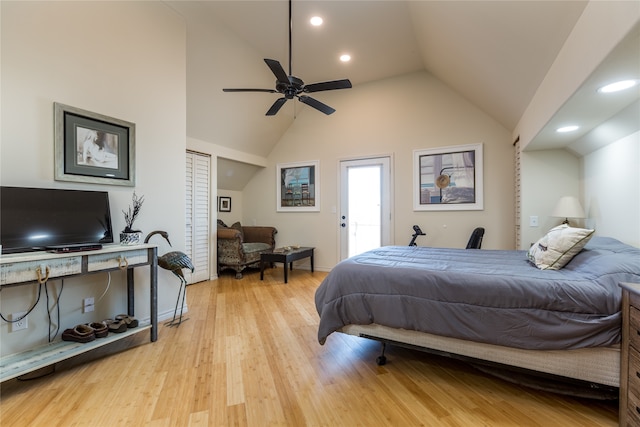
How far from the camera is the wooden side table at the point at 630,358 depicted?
1.30 m

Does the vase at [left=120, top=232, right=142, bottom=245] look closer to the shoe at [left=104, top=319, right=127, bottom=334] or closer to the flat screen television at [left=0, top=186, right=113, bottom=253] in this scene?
the flat screen television at [left=0, top=186, right=113, bottom=253]

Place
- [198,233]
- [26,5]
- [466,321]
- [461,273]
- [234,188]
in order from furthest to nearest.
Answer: [234,188]
[198,233]
[26,5]
[461,273]
[466,321]

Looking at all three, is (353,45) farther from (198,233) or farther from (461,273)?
(198,233)

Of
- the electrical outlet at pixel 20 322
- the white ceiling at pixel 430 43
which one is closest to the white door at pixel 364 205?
the white ceiling at pixel 430 43

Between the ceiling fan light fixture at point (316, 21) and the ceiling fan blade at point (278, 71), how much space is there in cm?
107

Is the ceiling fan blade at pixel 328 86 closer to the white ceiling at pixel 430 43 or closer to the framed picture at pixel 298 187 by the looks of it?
the white ceiling at pixel 430 43

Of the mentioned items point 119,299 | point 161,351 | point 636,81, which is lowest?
point 161,351

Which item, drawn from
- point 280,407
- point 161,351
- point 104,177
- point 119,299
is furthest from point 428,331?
point 104,177

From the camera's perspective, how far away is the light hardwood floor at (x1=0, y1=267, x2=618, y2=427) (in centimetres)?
154

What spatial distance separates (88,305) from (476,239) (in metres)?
4.44

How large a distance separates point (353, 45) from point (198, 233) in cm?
367

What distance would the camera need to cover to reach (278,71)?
2.66 metres

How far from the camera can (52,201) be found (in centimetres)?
208

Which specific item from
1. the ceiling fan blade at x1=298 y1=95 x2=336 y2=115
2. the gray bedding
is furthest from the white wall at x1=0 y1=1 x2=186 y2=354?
the gray bedding
